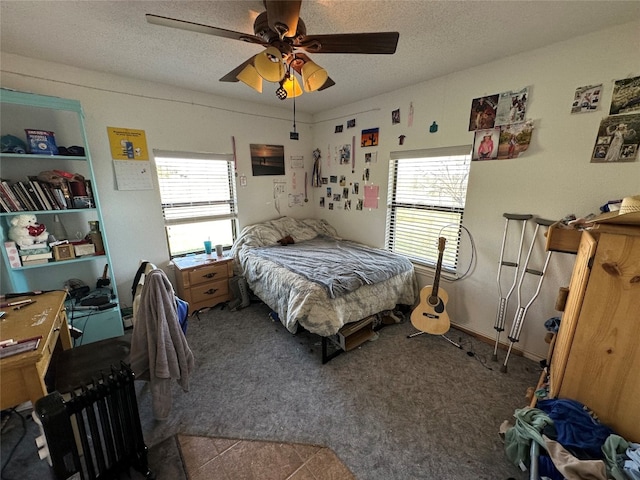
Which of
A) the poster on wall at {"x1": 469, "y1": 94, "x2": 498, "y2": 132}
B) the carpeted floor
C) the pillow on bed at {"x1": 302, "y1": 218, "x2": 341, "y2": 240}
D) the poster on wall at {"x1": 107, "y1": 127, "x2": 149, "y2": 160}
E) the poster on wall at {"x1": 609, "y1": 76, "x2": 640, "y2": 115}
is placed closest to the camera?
the carpeted floor

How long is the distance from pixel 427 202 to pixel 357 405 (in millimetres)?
2084

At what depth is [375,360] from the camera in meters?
2.17

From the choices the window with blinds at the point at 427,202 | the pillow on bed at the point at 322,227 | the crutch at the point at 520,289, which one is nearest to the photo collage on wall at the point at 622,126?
the crutch at the point at 520,289

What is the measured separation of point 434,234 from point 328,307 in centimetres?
153

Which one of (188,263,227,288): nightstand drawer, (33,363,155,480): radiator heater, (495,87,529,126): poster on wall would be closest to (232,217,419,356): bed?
(188,263,227,288): nightstand drawer

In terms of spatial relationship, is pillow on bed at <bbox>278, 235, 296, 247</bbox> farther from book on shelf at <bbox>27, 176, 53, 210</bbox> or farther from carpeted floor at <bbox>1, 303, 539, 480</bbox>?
book on shelf at <bbox>27, 176, 53, 210</bbox>

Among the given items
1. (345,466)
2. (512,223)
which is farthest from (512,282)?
(345,466)

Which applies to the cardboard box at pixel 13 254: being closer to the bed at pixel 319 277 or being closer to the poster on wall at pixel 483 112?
the bed at pixel 319 277

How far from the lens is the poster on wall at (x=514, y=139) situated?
6.58 feet

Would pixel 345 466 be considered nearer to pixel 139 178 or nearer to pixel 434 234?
pixel 434 234

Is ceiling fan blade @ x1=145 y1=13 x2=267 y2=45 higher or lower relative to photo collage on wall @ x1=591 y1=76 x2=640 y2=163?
higher

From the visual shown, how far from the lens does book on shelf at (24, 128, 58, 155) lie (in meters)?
1.94

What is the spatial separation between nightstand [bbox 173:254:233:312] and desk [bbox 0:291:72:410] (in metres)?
1.26

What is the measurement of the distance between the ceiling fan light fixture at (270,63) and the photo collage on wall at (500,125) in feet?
5.99
